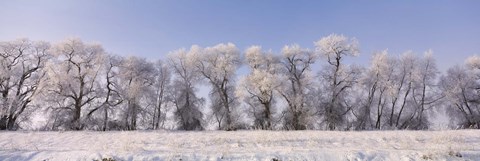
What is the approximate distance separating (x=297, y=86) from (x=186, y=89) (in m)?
11.7

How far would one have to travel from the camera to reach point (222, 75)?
42.7 meters

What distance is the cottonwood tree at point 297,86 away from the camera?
122 feet

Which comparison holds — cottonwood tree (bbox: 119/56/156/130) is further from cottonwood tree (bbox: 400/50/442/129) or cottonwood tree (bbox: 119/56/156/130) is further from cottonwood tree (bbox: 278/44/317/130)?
cottonwood tree (bbox: 400/50/442/129)

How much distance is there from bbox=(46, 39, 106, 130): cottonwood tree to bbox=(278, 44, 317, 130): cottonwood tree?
17907 mm

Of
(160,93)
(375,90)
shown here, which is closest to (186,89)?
(160,93)

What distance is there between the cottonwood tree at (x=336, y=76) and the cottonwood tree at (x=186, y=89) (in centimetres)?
1282

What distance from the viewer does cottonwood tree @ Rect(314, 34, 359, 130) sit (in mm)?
40438

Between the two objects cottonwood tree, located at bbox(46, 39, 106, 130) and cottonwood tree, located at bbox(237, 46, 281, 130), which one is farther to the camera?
cottonwood tree, located at bbox(237, 46, 281, 130)

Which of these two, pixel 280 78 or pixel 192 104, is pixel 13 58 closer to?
pixel 192 104

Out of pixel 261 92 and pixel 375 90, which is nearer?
pixel 261 92

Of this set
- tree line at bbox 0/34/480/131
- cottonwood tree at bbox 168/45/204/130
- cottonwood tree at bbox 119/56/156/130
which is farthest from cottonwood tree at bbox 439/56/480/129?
cottonwood tree at bbox 119/56/156/130

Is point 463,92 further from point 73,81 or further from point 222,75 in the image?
point 73,81

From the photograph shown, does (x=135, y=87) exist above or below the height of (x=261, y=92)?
above

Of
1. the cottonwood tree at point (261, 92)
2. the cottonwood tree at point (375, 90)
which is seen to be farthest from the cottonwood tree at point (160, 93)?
the cottonwood tree at point (375, 90)
